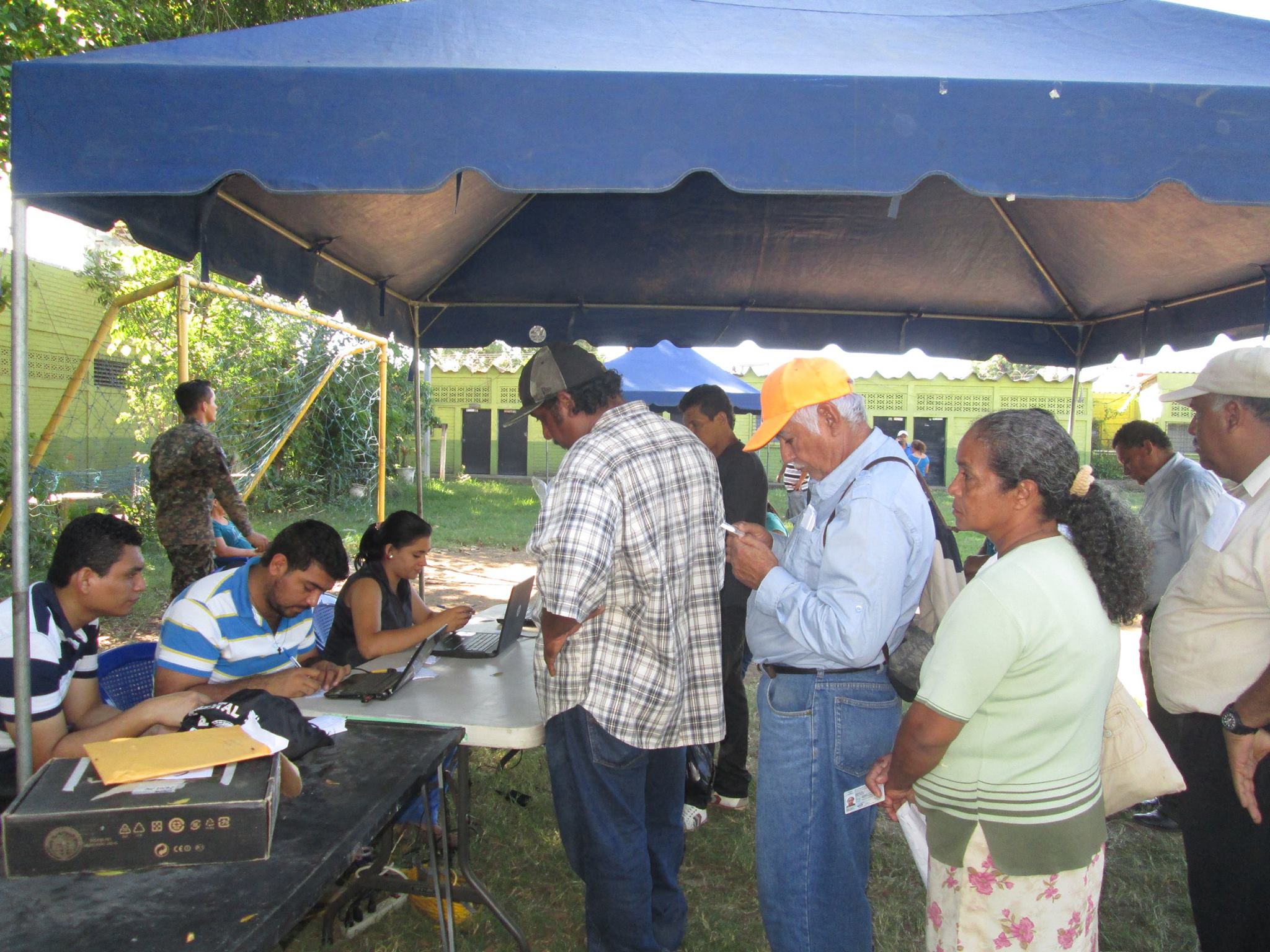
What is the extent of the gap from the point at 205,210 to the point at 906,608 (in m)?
2.33

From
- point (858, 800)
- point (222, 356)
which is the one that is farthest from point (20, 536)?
point (222, 356)

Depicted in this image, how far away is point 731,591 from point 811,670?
1.49 m

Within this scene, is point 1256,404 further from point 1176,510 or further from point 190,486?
point 190,486

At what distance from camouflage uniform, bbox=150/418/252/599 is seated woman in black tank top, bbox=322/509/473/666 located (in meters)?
1.78

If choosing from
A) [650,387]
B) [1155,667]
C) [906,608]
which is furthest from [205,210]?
[650,387]

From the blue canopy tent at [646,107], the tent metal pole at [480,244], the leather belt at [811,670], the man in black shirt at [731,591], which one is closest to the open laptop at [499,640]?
the man in black shirt at [731,591]

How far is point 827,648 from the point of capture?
5.75 ft

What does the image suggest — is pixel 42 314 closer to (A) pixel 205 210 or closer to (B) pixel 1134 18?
(A) pixel 205 210

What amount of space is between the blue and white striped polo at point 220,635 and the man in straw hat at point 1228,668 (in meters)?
2.39

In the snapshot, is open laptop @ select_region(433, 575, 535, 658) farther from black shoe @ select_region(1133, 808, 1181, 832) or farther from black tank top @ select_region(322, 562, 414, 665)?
black shoe @ select_region(1133, 808, 1181, 832)

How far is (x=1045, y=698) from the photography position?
1524 millimetres

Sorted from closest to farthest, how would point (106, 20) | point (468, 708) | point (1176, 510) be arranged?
point (468, 708) < point (1176, 510) < point (106, 20)

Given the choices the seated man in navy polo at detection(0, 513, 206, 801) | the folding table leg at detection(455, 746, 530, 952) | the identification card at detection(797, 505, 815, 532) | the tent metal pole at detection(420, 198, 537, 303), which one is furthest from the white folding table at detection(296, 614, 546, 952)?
the tent metal pole at detection(420, 198, 537, 303)

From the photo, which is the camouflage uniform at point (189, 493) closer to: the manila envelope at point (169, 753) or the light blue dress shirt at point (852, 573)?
the manila envelope at point (169, 753)
